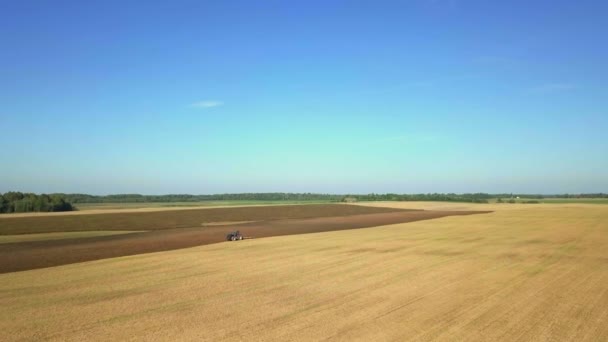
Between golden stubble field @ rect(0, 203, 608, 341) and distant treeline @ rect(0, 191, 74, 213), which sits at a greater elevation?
distant treeline @ rect(0, 191, 74, 213)

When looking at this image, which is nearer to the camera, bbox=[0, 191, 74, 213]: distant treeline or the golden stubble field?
the golden stubble field

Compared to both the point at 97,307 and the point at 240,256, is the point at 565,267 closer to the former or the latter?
the point at 240,256

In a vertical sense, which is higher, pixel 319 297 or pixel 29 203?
pixel 29 203

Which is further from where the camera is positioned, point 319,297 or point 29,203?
point 29,203

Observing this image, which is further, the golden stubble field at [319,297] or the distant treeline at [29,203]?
the distant treeline at [29,203]

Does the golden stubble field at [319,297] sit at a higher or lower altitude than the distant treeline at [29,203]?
lower
